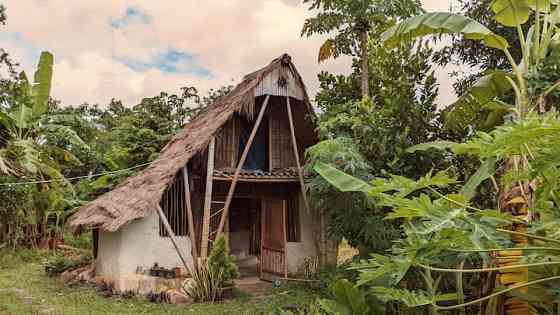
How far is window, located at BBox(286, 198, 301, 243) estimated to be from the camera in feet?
32.1

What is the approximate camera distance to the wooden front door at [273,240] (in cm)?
923

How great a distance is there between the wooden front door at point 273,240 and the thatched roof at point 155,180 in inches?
84.3

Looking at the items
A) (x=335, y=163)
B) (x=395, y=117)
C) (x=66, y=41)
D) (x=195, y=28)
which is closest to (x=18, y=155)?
(x=66, y=41)

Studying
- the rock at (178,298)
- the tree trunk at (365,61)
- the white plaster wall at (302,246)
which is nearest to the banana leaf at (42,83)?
the rock at (178,298)

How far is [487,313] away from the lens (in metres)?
3.47

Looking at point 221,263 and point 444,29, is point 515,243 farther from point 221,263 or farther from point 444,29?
point 221,263

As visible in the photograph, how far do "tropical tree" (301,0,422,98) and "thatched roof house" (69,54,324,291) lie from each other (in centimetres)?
117

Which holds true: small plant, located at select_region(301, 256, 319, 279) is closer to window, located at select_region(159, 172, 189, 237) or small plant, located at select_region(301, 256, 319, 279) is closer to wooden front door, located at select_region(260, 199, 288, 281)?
wooden front door, located at select_region(260, 199, 288, 281)

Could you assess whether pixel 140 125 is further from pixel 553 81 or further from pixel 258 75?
pixel 553 81

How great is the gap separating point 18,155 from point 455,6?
10115mm

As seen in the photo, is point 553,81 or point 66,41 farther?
point 66,41

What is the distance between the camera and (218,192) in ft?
31.7

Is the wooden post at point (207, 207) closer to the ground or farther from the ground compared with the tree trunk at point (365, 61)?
closer to the ground

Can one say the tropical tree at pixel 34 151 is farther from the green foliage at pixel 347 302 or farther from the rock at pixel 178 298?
the green foliage at pixel 347 302
